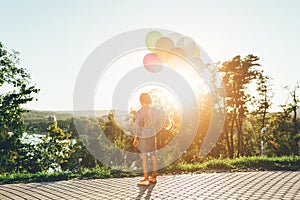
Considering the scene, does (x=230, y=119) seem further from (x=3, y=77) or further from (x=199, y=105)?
(x=3, y=77)

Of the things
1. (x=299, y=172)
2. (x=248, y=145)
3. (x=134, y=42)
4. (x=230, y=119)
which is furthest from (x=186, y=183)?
(x=248, y=145)

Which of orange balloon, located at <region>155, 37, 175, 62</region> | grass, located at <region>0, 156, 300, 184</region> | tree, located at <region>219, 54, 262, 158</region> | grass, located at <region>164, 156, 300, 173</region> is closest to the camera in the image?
grass, located at <region>0, 156, 300, 184</region>

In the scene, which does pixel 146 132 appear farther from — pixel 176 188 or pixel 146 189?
pixel 176 188

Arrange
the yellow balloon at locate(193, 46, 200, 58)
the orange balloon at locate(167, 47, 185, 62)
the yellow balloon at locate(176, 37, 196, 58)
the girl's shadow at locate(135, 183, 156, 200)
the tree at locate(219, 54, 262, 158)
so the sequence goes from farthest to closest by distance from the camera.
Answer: the tree at locate(219, 54, 262, 158) < the yellow balloon at locate(193, 46, 200, 58) < the yellow balloon at locate(176, 37, 196, 58) < the orange balloon at locate(167, 47, 185, 62) < the girl's shadow at locate(135, 183, 156, 200)

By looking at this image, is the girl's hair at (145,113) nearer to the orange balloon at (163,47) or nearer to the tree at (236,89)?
the orange balloon at (163,47)

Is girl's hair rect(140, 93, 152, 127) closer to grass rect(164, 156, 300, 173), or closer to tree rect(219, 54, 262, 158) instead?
grass rect(164, 156, 300, 173)

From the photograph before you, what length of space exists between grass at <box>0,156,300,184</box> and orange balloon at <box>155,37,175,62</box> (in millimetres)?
6263

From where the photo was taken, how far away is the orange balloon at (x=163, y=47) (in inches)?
551

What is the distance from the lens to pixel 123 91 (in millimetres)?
13914

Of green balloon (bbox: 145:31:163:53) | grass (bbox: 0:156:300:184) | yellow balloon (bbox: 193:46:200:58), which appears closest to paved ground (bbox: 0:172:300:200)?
grass (bbox: 0:156:300:184)

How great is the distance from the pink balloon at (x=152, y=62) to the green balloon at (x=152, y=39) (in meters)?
0.28

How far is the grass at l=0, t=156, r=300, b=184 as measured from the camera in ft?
25.4

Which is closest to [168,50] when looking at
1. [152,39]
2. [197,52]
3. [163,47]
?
[163,47]

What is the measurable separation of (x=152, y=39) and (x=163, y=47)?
933 mm
